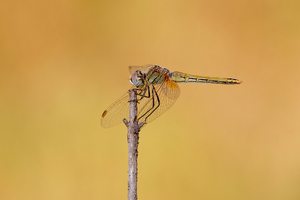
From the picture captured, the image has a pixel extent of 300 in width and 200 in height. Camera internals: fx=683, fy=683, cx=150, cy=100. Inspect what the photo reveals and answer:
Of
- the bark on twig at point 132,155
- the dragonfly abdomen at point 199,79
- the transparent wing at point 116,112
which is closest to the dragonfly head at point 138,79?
the transparent wing at point 116,112

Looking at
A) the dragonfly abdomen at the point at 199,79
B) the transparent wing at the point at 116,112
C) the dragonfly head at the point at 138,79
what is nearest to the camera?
the transparent wing at the point at 116,112

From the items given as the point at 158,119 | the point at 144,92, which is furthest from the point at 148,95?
the point at 158,119

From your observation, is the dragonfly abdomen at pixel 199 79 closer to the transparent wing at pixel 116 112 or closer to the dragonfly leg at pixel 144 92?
the dragonfly leg at pixel 144 92

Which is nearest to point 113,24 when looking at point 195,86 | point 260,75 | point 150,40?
Result: point 150,40

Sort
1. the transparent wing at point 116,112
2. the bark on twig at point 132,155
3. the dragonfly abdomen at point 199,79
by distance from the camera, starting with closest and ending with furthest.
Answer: the bark on twig at point 132,155, the transparent wing at point 116,112, the dragonfly abdomen at point 199,79

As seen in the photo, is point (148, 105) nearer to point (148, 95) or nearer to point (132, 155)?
point (148, 95)

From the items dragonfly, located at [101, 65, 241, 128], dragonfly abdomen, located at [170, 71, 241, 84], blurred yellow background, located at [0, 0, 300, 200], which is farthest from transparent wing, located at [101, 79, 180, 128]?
blurred yellow background, located at [0, 0, 300, 200]

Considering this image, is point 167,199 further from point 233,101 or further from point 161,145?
point 233,101
